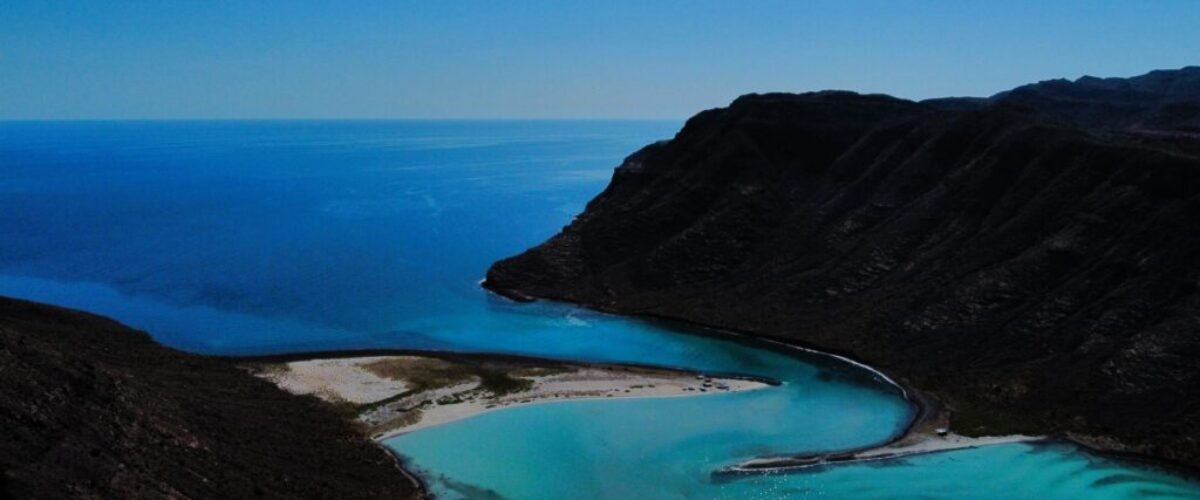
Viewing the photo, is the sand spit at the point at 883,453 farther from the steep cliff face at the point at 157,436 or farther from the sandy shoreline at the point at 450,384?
the steep cliff face at the point at 157,436

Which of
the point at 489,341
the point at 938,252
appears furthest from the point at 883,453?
the point at 489,341

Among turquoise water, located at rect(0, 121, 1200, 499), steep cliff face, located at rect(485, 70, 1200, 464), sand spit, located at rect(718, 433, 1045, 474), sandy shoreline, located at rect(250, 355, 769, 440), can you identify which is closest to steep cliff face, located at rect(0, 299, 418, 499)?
sandy shoreline, located at rect(250, 355, 769, 440)

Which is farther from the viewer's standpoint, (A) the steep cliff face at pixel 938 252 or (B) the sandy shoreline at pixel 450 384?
(B) the sandy shoreline at pixel 450 384

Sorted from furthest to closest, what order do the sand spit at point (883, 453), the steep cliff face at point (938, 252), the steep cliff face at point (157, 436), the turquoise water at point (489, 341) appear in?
the steep cliff face at point (938, 252) → the sand spit at point (883, 453) → the turquoise water at point (489, 341) → the steep cliff face at point (157, 436)

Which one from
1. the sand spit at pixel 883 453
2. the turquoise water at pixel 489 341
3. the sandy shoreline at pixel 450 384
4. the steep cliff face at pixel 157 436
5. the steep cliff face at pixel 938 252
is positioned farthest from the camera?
the sandy shoreline at pixel 450 384

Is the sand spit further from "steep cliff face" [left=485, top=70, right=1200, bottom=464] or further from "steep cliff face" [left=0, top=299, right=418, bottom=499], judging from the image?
"steep cliff face" [left=0, top=299, right=418, bottom=499]

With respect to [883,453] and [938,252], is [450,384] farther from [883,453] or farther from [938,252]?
[938,252]

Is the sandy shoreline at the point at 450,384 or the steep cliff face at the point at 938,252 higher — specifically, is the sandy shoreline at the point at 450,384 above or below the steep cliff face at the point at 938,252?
below

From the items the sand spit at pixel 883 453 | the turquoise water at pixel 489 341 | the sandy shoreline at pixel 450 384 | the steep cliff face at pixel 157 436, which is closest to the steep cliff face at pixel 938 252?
the sand spit at pixel 883 453
